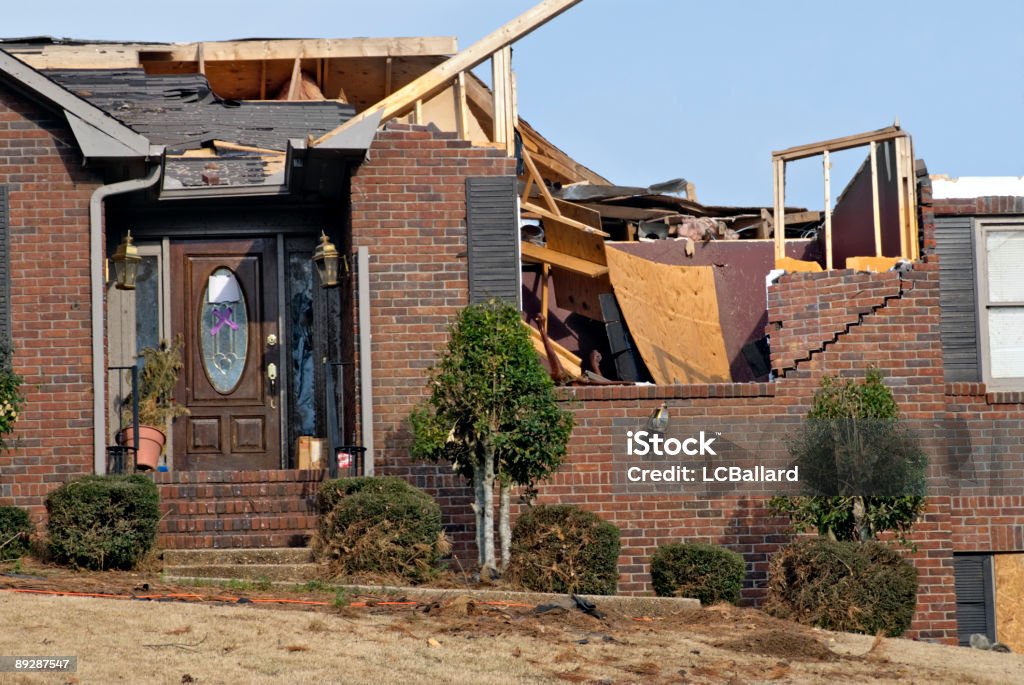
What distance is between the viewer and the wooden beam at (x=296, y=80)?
58.3ft

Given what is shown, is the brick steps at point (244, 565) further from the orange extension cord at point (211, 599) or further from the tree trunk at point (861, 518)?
the tree trunk at point (861, 518)

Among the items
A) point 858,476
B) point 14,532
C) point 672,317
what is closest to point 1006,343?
point 858,476

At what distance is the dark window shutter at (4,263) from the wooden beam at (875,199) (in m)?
8.17

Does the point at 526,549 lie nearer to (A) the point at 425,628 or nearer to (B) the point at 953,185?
(A) the point at 425,628

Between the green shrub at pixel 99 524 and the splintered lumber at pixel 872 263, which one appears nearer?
the green shrub at pixel 99 524

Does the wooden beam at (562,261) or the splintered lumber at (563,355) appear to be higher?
the wooden beam at (562,261)

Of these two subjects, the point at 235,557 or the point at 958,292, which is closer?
the point at 235,557

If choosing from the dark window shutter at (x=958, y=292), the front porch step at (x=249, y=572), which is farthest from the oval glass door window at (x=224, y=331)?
the dark window shutter at (x=958, y=292)

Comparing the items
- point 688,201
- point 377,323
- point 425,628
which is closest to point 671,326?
point 688,201

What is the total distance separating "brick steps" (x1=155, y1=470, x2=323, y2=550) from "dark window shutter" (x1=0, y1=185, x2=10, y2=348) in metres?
2.01

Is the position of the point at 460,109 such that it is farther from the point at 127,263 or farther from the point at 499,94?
the point at 127,263

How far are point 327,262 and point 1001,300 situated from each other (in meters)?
6.48

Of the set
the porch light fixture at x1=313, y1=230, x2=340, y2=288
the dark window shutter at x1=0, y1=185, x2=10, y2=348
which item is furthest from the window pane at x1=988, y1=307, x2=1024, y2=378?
the dark window shutter at x1=0, y1=185, x2=10, y2=348

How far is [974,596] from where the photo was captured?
14.2 metres
